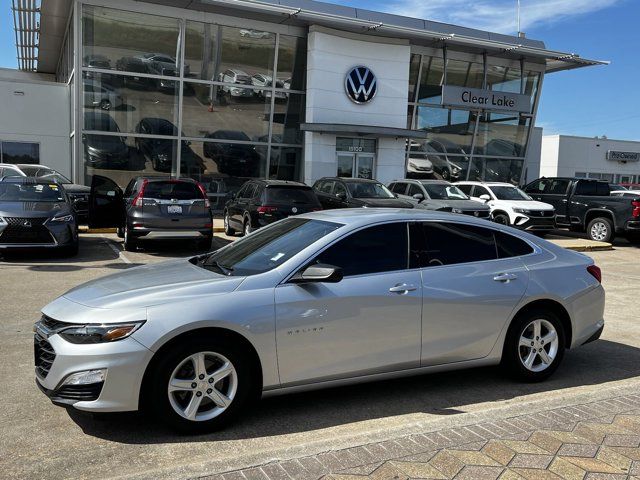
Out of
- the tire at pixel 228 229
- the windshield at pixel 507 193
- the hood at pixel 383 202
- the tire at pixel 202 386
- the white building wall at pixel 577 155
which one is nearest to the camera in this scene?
the tire at pixel 202 386

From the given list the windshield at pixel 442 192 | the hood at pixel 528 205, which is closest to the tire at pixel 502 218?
the hood at pixel 528 205

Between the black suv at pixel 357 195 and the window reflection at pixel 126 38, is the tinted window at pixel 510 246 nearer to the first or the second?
the black suv at pixel 357 195

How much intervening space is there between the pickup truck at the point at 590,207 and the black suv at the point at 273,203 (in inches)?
371

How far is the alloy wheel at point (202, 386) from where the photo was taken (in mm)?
3779

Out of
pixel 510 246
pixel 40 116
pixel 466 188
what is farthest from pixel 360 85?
pixel 510 246

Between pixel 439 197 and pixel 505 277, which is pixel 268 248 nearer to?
pixel 505 277

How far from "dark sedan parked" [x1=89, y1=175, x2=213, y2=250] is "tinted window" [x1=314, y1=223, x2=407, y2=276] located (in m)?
7.88

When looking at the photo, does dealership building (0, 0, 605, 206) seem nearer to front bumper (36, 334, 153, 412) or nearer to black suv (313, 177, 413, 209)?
black suv (313, 177, 413, 209)

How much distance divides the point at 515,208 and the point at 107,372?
15688 mm

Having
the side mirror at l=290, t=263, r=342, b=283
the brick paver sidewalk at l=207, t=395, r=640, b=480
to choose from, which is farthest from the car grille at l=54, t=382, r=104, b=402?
the side mirror at l=290, t=263, r=342, b=283

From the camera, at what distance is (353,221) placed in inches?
184

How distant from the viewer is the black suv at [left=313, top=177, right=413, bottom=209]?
1557 cm

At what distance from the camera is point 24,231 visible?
10.6 metres

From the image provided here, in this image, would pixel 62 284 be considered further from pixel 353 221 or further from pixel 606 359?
pixel 606 359
